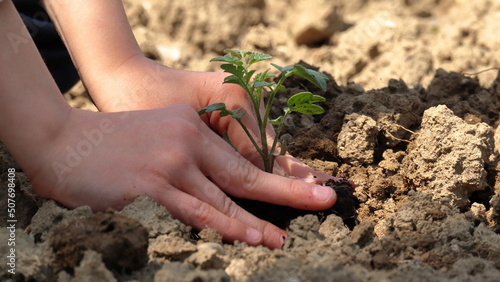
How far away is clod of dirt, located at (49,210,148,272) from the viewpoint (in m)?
1.60

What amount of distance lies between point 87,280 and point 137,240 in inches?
6.3

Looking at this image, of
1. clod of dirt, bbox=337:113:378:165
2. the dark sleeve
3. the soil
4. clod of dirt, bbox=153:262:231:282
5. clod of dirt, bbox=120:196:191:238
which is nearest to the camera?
clod of dirt, bbox=153:262:231:282

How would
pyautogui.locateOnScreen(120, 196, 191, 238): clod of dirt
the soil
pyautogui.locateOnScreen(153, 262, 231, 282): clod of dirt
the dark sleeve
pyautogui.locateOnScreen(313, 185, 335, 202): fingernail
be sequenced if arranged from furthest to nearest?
the dark sleeve → pyautogui.locateOnScreen(313, 185, 335, 202): fingernail → pyautogui.locateOnScreen(120, 196, 191, 238): clod of dirt → the soil → pyautogui.locateOnScreen(153, 262, 231, 282): clod of dirt

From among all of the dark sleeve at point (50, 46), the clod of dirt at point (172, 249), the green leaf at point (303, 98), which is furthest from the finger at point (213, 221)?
the dark sleeve at point (50, 46)

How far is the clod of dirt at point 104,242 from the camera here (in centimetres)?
160

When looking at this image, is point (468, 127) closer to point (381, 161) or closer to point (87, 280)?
point (381, 161)

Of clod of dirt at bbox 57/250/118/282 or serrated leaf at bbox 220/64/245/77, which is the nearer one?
clod of dirt at bbox 57/250/118/282

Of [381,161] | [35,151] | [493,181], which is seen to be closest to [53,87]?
[35,151]

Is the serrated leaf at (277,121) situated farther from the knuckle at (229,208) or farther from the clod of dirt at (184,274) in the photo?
the clod of dirt at (184,274)

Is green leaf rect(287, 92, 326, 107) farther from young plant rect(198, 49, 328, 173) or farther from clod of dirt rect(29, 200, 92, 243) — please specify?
clod of dirt rect(29, 200, 92, 243)

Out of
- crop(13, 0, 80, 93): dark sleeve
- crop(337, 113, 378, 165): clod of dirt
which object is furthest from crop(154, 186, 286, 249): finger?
crop(13, 0, 80, 93): dark sleeve

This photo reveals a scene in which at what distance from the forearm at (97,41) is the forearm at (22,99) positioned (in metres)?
0.45

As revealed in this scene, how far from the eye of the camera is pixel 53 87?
1983mm

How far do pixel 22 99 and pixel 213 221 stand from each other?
65 cm
